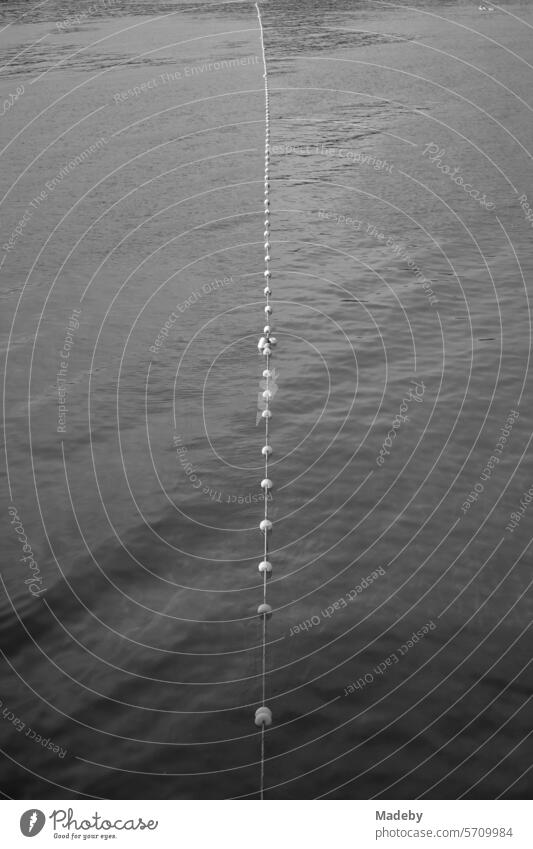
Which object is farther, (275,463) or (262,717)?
(275,463)

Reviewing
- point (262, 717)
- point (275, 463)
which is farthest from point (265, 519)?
point (262, 717)

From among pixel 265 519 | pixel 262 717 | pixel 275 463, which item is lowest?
pixel 262 717

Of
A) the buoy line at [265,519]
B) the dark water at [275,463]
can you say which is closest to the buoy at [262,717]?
the buoy line at [265,519]

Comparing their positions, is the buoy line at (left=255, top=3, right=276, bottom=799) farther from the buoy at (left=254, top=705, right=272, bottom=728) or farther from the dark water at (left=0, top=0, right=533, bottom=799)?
the dark water at (left=0, top=0, right=533, bottom=799)

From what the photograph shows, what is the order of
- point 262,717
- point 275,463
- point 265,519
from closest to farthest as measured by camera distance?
1. point 262,717
2. point 265,519
3. point 275,463

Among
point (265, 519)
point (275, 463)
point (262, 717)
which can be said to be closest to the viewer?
point (262, 717)

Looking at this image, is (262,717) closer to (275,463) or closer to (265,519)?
(265,519)

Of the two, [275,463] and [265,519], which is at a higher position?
[275,463]
